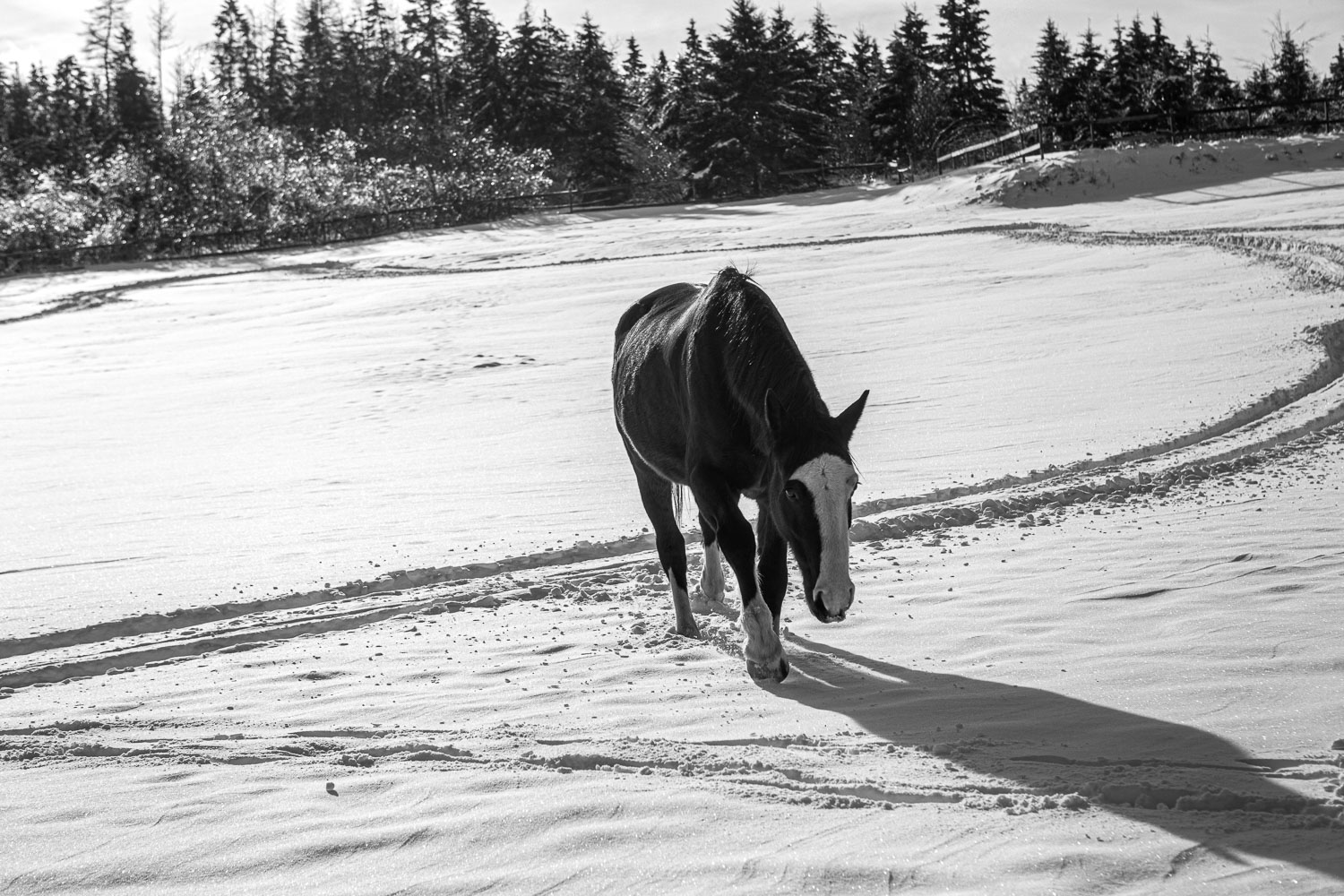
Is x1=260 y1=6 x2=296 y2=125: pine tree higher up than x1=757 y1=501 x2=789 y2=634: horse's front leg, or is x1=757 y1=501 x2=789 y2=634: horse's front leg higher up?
x1=260 y1=6 x2=296 y2=125: pine tree

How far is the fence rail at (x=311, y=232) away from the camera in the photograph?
136 ft

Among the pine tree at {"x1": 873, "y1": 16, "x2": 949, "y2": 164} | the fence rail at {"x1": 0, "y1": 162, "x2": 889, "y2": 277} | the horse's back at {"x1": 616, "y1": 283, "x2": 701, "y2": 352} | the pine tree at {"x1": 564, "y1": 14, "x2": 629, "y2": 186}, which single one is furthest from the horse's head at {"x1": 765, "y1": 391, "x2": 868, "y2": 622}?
the pine tree at {"x1": 564, "y1": 14, "x2": 629, "y2": 186}

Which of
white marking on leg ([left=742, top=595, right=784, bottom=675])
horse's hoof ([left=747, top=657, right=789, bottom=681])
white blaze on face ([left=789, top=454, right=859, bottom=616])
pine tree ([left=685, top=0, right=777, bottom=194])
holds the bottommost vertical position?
horse's hoof ([left=747, top=657, right=789, bottom=681])

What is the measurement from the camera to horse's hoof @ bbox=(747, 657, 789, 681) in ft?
16.5

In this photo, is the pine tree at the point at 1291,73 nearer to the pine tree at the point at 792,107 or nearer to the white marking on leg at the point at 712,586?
the pine tree at the point at 792,107

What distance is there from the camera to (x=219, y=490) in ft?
34.8

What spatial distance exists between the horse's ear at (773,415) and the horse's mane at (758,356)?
68mm

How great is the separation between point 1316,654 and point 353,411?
12.0 m

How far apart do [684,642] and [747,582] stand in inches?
30.1

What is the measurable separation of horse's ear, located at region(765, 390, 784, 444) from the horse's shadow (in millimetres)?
1105

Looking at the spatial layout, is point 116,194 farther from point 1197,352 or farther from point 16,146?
point 1197,352

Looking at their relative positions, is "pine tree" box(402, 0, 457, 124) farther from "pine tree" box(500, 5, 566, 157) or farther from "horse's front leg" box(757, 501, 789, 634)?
"horse's front leg" box(757, 501, 789, 634)

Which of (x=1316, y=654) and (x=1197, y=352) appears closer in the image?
(x=1316, y=654)

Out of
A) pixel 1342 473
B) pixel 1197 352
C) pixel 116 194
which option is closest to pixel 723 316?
pixel 1342 473
